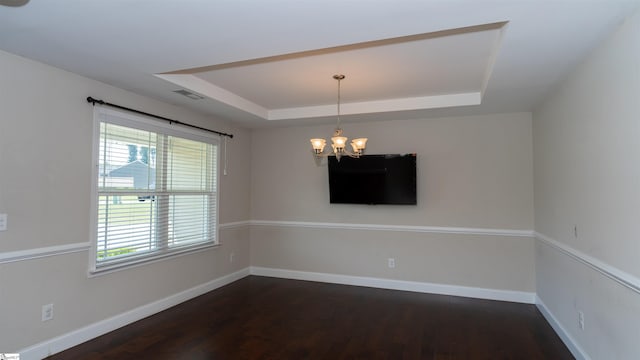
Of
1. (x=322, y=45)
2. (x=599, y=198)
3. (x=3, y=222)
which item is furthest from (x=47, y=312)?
(x=599, y=198)

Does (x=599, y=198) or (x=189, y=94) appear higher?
(x=189, y=94)

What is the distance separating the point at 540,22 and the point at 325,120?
3.24m

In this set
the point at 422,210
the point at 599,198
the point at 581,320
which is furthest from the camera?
the point at 422,210

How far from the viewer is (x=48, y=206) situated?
2.99 m

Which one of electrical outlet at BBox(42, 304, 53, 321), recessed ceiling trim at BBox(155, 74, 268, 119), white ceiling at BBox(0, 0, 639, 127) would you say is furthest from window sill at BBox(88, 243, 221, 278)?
recessed ceiling trim at BBox(155, 74, 268, 119)

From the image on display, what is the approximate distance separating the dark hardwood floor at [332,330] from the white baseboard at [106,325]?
0.24ft

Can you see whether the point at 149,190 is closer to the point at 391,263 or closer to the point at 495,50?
the point at 391,263

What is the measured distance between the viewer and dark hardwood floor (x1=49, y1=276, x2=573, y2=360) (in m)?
3.04

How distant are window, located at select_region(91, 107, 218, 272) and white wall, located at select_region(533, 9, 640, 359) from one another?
4.07m

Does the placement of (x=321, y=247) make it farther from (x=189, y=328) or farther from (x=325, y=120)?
(x=189, y=328)

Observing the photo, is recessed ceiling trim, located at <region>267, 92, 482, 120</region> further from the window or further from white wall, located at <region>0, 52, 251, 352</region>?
white wall, located at <region>0, 52, 251, 352</region>

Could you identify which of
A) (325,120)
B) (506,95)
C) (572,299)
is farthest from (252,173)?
(572,299)

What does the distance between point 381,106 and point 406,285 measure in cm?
247

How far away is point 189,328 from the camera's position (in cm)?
354
